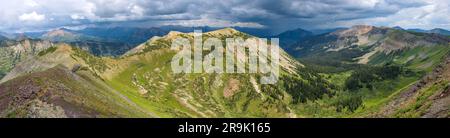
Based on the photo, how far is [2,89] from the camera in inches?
4011

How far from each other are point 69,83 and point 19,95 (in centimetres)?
1820

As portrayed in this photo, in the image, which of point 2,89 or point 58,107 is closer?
point 58,107

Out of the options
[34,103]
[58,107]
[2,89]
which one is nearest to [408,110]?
[58,107]
